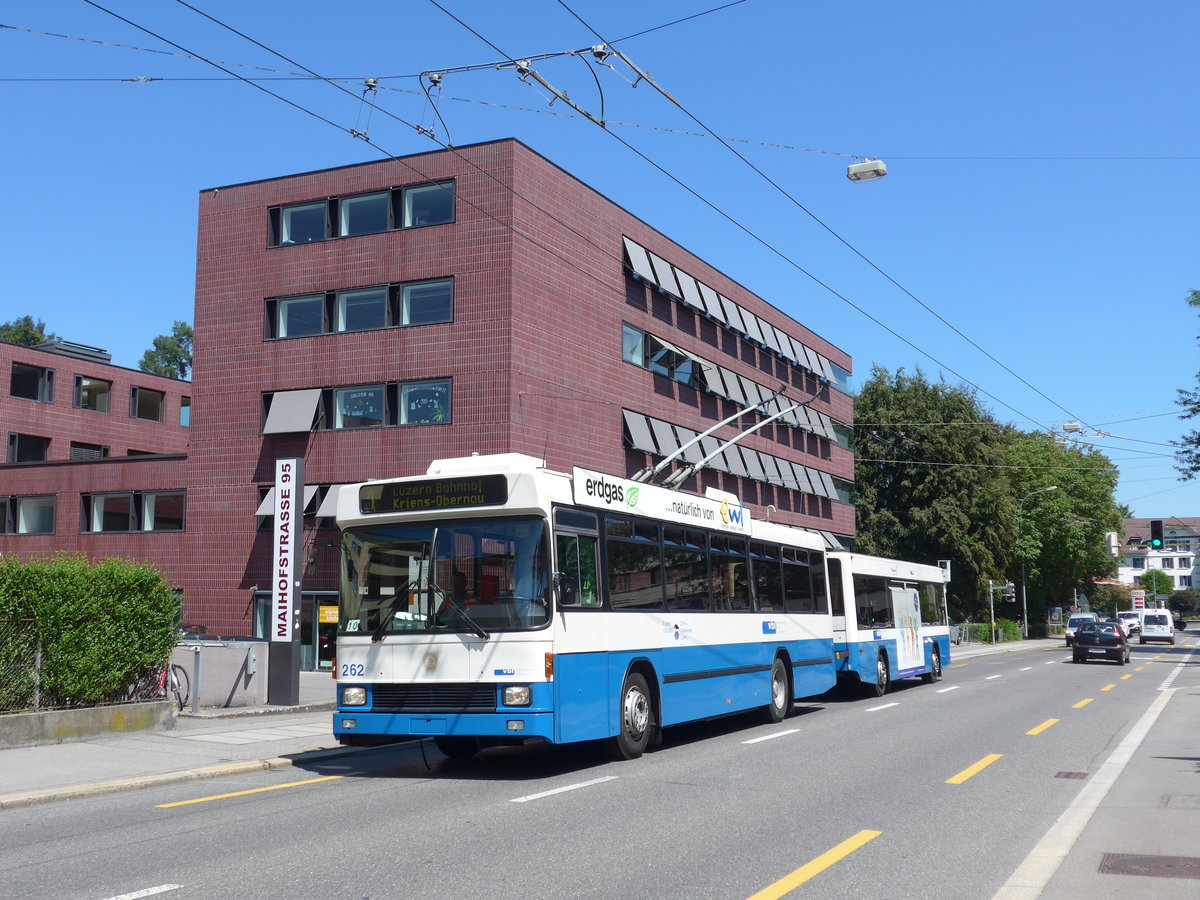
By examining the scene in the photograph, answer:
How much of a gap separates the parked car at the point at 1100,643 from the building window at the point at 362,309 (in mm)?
24583

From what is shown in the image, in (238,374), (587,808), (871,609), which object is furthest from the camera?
(238,374)

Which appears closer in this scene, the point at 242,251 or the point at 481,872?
the point at 481,872

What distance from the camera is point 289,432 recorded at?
109ft

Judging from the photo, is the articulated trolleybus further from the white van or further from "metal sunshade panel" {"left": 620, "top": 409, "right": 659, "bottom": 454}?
the white van

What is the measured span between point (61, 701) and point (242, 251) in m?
23.1

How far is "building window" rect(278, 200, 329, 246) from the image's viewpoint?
34.6 metres

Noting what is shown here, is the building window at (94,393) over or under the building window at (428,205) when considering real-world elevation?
under

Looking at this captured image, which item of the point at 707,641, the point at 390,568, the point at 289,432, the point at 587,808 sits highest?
the point at 289,432

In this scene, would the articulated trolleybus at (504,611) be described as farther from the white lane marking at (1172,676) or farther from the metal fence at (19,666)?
the white lane marking at (1172,676)

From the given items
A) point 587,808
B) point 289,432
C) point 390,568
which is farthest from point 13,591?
point 289,432

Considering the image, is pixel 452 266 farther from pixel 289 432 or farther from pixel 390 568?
pixel 390 568

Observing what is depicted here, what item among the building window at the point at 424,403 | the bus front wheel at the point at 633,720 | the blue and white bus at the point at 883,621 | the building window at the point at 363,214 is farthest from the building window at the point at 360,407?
the bus front wheel at the point at 633,720

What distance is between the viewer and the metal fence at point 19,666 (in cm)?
1363

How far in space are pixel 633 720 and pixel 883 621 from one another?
1200 centimetres
